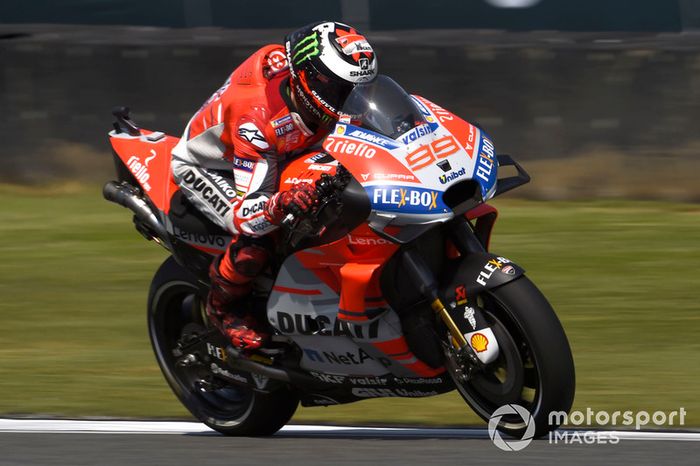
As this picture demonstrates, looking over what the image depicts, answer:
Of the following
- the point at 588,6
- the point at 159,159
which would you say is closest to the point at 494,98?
the point at 588,6

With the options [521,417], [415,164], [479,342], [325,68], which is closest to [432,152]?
[415,164]

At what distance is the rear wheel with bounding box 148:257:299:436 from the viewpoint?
6.34 metres

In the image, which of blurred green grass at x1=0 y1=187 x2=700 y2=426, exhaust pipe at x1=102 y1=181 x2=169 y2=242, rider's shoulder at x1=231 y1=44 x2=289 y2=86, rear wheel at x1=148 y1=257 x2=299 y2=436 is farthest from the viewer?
blurred green grass at x1=0 y1=187 x2=700 y2=426

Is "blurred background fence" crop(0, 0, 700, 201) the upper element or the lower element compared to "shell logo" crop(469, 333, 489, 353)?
lower

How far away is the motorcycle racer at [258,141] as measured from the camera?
5723mm

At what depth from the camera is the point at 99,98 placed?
1197 cm

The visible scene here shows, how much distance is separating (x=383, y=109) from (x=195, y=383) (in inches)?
69.3

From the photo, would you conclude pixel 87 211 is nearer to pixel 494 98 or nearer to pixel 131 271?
pixel 131 271

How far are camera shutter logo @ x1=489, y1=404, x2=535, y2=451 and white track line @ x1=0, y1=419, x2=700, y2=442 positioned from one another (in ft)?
0.97

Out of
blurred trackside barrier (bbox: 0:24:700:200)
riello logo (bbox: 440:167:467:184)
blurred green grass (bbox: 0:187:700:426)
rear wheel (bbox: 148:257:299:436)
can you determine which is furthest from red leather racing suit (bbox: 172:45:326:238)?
blurred trackside barrier (bbox: 0:24:700:200)

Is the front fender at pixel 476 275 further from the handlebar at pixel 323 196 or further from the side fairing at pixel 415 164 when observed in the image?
the handlebar at pixel 323 196

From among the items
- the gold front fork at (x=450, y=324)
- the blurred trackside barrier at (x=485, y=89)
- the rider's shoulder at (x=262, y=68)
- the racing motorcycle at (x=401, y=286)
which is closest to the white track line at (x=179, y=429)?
the racing motorcycle at (x=401, y=286)

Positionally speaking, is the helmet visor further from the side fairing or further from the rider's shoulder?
the rider's shoulder

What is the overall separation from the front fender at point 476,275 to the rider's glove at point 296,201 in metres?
0.57
